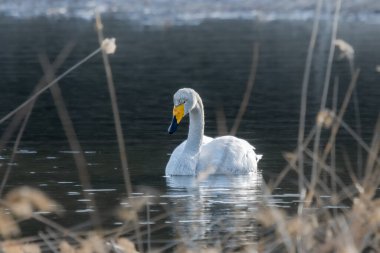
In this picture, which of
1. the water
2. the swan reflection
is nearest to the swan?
the swan reflection

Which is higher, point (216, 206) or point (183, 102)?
point (183, 102)

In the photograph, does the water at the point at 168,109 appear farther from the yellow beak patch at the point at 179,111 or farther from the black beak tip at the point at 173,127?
the yellow beak patch at the point at 179,111

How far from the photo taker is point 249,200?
12.9 m

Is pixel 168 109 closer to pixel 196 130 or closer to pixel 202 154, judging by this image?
pixel 196 130

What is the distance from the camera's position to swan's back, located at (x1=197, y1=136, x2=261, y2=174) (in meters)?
15.5

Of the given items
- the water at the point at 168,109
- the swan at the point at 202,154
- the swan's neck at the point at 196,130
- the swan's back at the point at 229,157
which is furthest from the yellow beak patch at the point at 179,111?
the water at the point at 168,109

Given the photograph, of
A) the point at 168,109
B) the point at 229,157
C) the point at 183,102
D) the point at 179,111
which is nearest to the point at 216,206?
the point at 229,157

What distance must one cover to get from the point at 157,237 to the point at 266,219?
14.8 ft

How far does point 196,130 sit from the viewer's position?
16469 mm

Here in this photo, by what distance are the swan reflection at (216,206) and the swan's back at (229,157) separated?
14cm

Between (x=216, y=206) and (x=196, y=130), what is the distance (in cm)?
405

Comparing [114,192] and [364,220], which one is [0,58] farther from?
[364,220]

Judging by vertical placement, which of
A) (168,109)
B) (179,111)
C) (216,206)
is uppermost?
(168,109)

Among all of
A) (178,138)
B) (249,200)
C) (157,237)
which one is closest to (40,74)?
(178,138)
